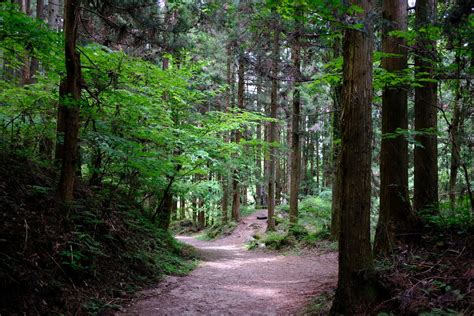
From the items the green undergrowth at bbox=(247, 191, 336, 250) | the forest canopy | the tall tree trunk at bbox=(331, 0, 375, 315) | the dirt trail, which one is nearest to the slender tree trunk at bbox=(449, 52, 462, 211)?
the forest canopy

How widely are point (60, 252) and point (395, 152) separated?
6.68 m

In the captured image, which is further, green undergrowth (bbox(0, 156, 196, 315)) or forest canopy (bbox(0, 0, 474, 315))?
forest canopy (bbox(0, 0, 474, 315))

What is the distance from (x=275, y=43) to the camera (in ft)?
51.4

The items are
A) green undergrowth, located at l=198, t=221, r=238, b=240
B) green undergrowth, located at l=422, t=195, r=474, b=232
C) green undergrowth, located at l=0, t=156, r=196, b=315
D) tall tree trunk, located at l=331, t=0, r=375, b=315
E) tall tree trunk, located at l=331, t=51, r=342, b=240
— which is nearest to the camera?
green undergrowth, located at l=0, t=156, r=196, b=315

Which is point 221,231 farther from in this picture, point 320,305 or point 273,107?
point 320,305

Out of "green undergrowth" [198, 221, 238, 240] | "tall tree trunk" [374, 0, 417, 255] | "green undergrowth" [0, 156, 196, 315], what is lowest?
"green undergrowth" [198, 221, 238, 240]

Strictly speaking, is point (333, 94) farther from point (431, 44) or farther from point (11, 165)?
point (11, 165)

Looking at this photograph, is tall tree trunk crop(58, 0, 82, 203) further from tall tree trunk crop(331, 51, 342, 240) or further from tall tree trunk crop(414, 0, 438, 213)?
tall tree trunk crop(331, 51, 342, 240)

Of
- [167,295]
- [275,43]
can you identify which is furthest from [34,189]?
[275,43]

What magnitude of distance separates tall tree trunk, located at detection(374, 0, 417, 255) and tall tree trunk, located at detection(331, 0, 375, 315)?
2.45m

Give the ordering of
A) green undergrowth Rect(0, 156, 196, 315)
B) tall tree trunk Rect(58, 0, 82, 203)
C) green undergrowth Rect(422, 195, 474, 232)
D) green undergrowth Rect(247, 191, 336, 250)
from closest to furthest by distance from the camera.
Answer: green undergrowth Rect(0, 156, 196, 315), green undergrowth Rect(422, 195, 474, 232), tall tree trunk Rect(58, 0, 82, 203), green undergrowth Rect(247, 191, 336, 250)

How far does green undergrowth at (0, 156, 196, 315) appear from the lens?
434 cm

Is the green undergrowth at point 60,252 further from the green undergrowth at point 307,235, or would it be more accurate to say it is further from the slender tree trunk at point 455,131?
the green undergrowth at point 307,235

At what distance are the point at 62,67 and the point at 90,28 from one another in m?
5.39
